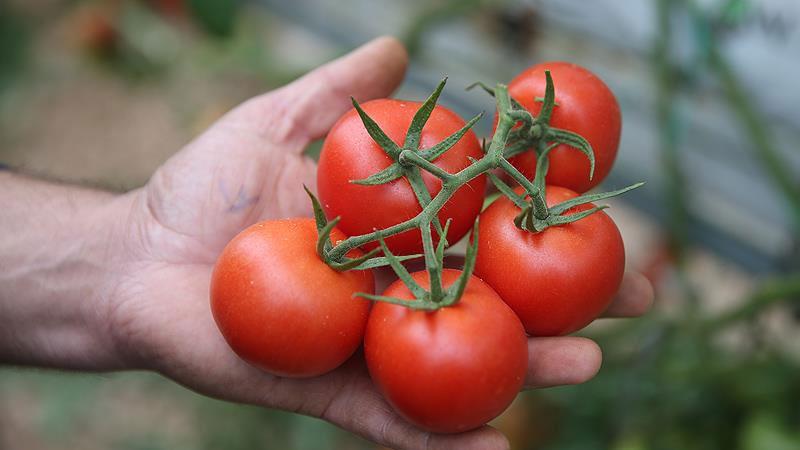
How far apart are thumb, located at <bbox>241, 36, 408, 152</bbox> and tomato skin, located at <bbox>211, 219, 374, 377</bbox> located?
0.45m

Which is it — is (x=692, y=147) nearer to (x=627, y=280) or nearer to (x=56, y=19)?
(x=627, y=280)

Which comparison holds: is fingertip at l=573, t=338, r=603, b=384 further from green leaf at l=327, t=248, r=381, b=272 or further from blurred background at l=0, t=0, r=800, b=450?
blurred background at l=0, t=0, r=800, b=450

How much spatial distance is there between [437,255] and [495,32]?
1598mm

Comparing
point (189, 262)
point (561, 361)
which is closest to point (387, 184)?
point (561, 361)

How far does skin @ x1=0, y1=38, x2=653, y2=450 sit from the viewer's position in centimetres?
112

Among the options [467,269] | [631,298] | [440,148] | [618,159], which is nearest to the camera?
[467,269]

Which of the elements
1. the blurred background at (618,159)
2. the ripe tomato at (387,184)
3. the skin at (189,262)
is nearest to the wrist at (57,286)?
the skin at (189,262)

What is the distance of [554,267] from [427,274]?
0.15 metres

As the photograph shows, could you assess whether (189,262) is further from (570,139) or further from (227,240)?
(570,139)

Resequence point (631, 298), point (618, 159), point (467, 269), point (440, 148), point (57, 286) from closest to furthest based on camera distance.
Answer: point (467, 269), point (440, 148), point (631, 298), point (57, 286), point (618, 159)

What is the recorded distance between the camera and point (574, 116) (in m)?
1.09

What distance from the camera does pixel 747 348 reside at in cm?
178

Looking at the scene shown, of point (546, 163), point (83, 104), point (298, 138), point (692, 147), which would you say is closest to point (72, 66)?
point (83, 104)

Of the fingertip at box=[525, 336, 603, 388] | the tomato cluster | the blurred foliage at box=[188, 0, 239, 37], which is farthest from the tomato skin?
the blurred foliage at box=[188, 0, 239, 37]
